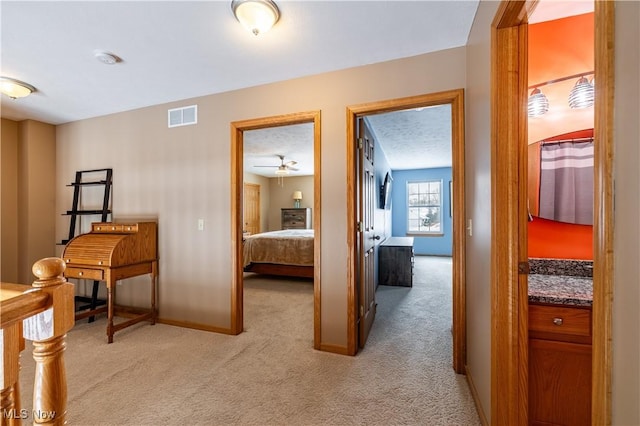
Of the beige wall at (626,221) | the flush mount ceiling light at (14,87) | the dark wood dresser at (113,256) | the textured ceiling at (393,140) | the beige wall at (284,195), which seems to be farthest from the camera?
the beige wall at (284,195)

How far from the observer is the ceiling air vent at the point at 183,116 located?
118 inches

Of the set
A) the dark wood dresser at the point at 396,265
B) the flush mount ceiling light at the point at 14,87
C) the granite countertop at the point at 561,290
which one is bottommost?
the dark wood dresser at the point at 396,265

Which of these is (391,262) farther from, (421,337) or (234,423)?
(234,423)

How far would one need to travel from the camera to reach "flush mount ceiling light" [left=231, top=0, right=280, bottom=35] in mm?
1632

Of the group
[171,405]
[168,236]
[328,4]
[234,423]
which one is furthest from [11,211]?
[328,4]

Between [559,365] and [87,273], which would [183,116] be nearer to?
[87,273]

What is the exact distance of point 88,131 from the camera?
3553mm

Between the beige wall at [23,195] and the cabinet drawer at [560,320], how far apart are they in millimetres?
5070

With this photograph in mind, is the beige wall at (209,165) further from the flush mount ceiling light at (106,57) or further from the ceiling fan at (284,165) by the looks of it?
the ceiling fan at (284,165)

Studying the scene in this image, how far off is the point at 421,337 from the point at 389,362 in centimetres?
62

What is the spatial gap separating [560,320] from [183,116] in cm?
344

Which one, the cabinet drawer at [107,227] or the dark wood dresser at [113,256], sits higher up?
the cabinet drawer at [107,227]

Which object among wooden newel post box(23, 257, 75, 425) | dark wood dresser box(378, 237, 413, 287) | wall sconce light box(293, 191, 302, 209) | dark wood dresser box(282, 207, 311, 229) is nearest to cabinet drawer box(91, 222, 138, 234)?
wooden newel post box(23, 257, 75, 425)

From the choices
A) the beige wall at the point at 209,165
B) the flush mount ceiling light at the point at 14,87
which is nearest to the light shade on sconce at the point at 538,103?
the beige wall at the point at 209,165
